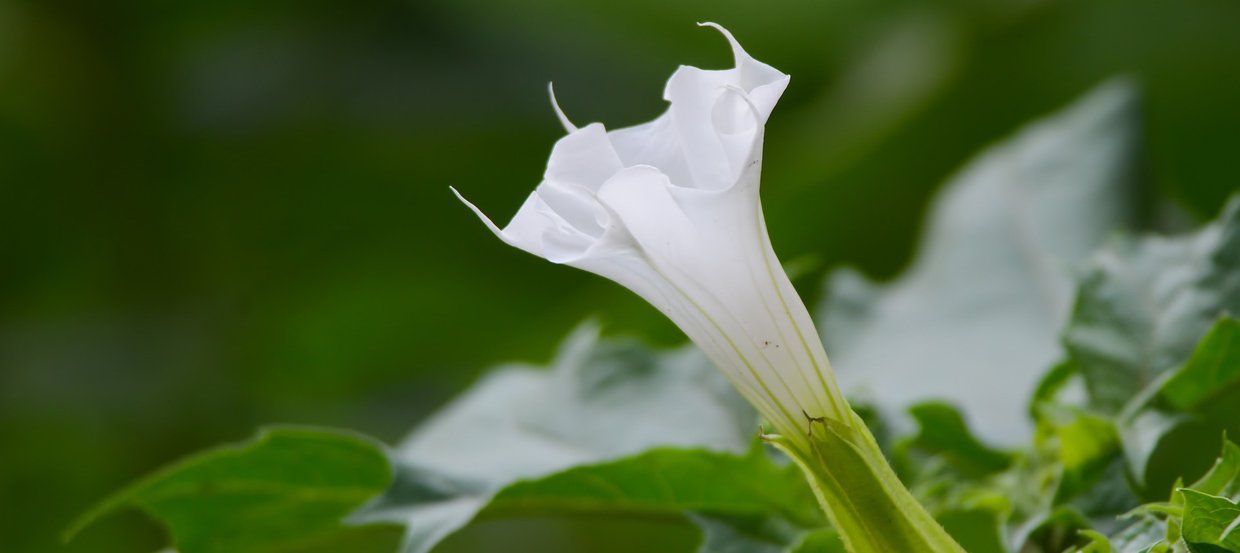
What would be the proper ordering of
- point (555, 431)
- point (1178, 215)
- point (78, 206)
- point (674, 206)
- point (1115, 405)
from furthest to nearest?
point (78, 206) → point (1178, 215) → point (555, 431) → point (1115, 405) → point (674, 206)

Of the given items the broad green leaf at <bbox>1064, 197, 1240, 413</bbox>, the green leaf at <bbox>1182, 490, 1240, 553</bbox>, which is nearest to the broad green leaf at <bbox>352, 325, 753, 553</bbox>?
the broad green leaf at <bbox>1064, 197, 1240, 413</bbox>

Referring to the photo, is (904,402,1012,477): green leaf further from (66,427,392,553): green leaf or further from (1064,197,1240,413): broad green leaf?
(66,427,392,553): green leaf

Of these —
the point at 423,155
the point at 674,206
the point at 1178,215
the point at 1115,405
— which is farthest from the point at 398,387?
the point at 674,206

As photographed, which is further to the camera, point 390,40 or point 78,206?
point 390,40

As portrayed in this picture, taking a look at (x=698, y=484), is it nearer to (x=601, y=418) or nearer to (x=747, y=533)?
(x=747, y=533)

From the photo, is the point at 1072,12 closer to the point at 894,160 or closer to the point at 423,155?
the point at 894,160

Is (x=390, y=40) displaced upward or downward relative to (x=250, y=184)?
upward
